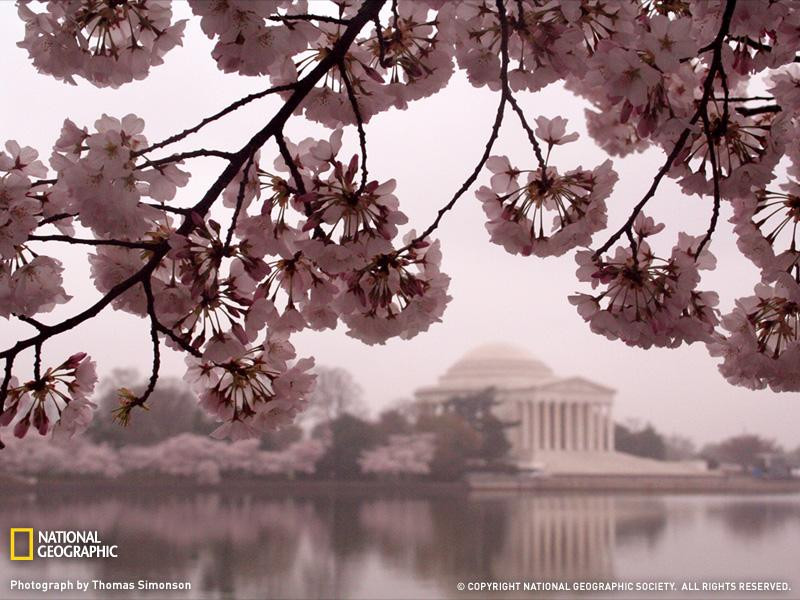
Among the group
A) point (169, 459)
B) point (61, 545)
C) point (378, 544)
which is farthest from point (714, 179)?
point (169, 459)

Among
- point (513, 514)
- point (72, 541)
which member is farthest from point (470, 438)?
point (72, 541)

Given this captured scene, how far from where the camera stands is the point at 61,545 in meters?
10.3

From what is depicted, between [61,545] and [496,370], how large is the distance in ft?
49.2

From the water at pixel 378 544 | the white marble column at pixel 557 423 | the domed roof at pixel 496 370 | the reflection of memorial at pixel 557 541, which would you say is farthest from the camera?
the domed roof at pixel 496 370

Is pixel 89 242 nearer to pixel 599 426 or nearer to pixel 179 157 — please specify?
pixel 179 157

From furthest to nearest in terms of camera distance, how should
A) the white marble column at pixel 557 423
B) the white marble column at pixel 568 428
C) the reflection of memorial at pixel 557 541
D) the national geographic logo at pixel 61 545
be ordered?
the white marble column at pixel 568 428 → the white marble column at pixel 557 423 → the reflection of memorial at pixel 557 541 → the national geographic logo at pixel 61 545

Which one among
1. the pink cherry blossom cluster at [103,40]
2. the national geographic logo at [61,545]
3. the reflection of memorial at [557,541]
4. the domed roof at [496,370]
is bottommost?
the reflection of memorial at [557,541]

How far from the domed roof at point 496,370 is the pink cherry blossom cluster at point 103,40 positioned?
2227 cm

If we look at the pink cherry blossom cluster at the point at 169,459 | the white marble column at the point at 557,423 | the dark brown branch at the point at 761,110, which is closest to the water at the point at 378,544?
the pink cherry blossom cluster at the point at 169,459

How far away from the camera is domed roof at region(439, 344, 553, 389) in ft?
77.1

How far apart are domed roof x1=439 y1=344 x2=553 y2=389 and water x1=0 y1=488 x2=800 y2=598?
25.7 ft

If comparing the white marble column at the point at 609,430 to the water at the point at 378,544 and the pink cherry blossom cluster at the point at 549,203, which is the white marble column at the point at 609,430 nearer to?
the water at the point at 378,544

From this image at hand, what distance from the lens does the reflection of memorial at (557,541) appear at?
11.2 metres

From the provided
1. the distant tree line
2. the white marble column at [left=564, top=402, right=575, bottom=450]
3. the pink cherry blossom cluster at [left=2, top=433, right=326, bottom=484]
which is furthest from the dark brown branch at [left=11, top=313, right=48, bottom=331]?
the white marble column at [left=564, top=402, right=575, bottom=450]
